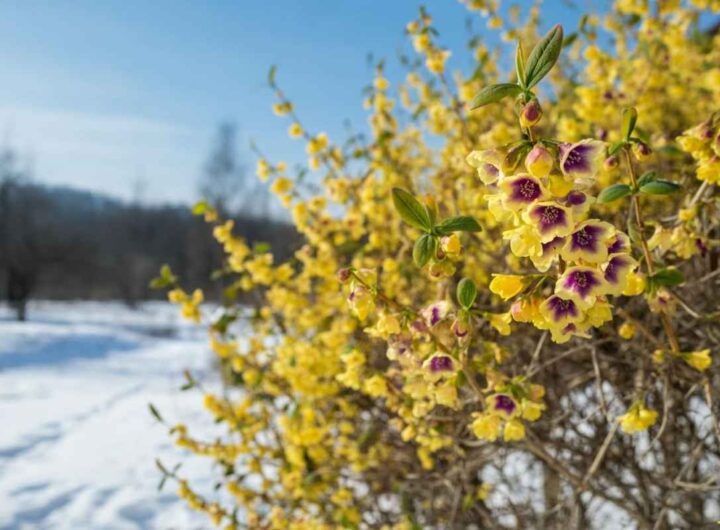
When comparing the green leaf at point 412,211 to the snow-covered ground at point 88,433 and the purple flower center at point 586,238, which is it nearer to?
the purple flower center at point 586,238

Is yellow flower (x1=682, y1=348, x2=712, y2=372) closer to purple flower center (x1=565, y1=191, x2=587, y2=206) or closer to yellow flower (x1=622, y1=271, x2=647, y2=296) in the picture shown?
yellow flower (x1=622, y1=271, x2=647, y2=296)

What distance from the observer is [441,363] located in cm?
83

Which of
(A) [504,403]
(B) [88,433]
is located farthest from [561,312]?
(B) [88,433]

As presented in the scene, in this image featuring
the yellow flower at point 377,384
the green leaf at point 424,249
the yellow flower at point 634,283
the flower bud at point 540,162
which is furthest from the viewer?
the yellow flower at point 377,384

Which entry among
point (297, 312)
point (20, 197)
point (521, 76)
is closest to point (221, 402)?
point (297, 312)

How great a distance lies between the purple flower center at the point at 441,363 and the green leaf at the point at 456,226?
206mm

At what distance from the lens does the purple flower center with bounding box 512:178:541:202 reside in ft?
1.91

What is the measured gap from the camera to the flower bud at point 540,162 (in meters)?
0.56

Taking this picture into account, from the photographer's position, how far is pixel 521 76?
61cm

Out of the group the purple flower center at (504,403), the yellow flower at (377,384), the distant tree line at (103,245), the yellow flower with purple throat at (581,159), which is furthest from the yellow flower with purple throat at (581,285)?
the distant tree line at (103,245)

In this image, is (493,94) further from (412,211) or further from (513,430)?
(513,430)

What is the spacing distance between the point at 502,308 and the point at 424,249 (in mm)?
1036

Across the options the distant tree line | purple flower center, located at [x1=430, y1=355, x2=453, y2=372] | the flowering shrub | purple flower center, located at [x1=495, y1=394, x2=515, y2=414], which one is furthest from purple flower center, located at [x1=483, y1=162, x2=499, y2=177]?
the distant tree line

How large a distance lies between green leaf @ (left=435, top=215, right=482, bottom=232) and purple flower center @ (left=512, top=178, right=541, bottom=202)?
0.12 meters
